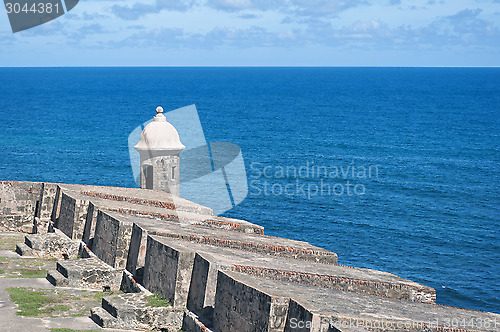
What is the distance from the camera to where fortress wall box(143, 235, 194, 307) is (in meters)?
15.3

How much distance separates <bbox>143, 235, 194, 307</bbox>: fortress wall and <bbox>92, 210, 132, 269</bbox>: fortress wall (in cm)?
164

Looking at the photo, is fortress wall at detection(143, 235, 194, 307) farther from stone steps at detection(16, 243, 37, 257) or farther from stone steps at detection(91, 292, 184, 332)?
stone steps at detection(16, 243, 37, 257)

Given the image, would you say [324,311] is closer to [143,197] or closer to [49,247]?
[49,247]

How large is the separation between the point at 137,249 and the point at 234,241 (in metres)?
2.65

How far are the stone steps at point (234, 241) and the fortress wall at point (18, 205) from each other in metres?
5.72

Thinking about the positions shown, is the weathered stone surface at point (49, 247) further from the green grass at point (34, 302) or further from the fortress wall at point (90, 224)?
the green grass at point (34, 302)

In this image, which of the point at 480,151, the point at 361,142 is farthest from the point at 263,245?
the point at 361,142

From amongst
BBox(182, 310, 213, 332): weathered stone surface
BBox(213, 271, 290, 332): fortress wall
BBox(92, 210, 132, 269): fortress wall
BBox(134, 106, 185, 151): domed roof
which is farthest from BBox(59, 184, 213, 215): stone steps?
BBox(213, 271, 290, 332): fortress wall

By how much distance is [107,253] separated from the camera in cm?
1891

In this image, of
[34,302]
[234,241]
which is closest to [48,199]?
[34,302]

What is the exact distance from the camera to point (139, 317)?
15.1 m

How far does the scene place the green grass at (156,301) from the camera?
15570 mm

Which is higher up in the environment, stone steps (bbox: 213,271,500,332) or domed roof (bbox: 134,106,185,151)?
domed roof (bbox: 134,106,185,151)

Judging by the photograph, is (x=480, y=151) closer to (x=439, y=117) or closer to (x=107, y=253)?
(x=439, y=117)
